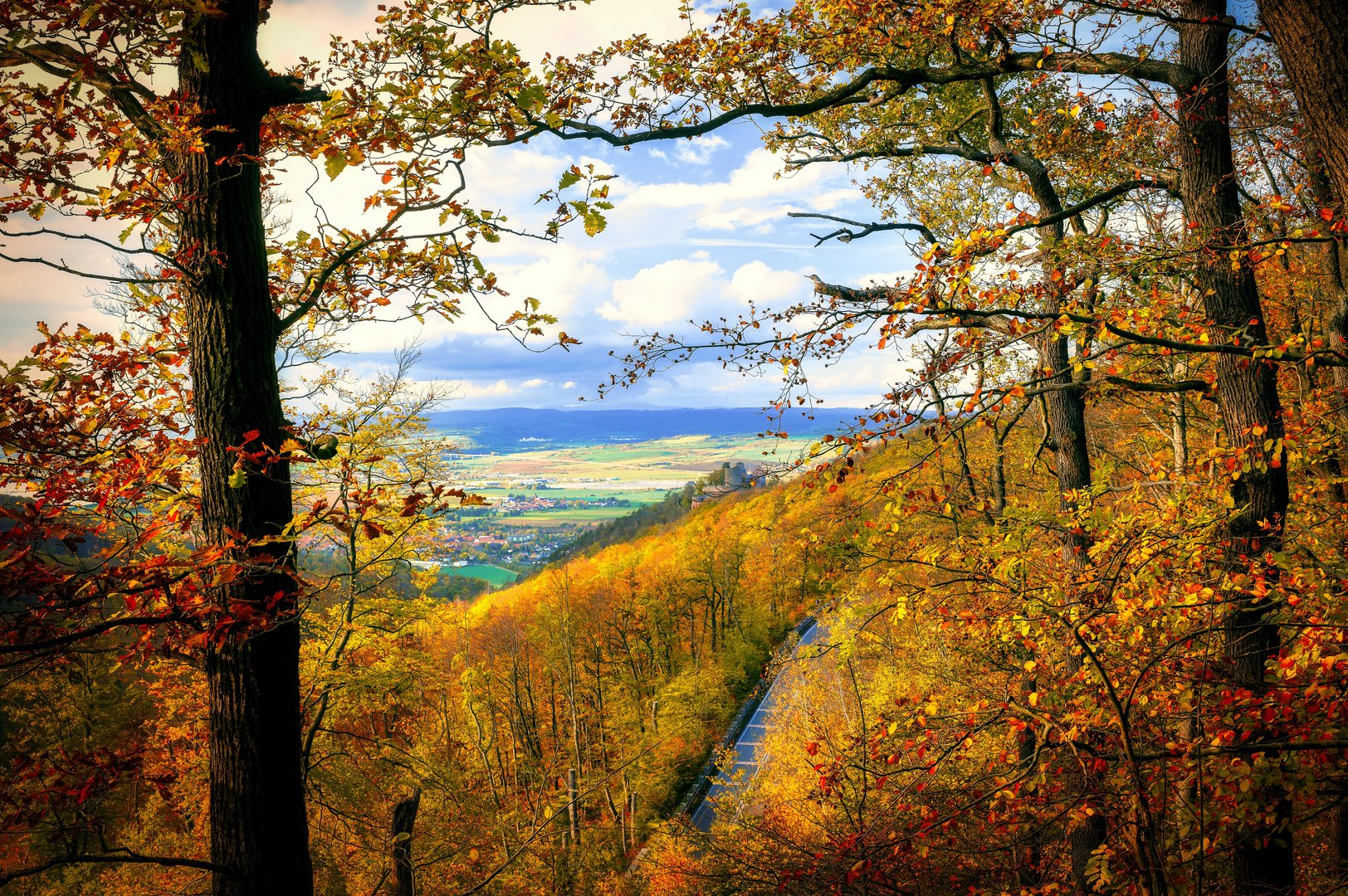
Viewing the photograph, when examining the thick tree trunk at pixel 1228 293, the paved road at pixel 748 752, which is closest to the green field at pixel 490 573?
the paved road at pixel 748 752

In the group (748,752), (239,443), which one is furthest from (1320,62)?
(748,752)

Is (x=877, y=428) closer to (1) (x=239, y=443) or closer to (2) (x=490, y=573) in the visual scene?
(1) (x=239, y=443)

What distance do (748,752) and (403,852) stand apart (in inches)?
1089

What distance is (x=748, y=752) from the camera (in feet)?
98.9

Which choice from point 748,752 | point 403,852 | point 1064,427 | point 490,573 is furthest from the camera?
point 490,573

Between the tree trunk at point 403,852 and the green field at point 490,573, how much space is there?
58610 mm

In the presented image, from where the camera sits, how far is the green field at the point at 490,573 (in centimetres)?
6369

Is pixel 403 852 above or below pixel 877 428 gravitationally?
below

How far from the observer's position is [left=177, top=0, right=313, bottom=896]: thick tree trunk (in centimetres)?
307

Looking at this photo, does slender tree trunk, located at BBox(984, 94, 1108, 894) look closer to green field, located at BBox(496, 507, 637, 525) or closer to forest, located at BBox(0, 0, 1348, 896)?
forest, located at BBox(0, 0, 1348, 896)

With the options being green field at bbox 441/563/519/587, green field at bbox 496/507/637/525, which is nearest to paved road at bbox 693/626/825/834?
green field at bbox 441/563/519/587

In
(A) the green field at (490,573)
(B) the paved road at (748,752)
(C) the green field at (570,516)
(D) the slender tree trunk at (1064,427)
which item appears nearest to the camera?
(D) the slender tree trunk at (1064,427)

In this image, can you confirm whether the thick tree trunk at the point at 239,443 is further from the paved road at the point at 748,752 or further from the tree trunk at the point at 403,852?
the paved road at the point at 748,752

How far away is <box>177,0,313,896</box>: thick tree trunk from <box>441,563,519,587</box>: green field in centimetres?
6129
